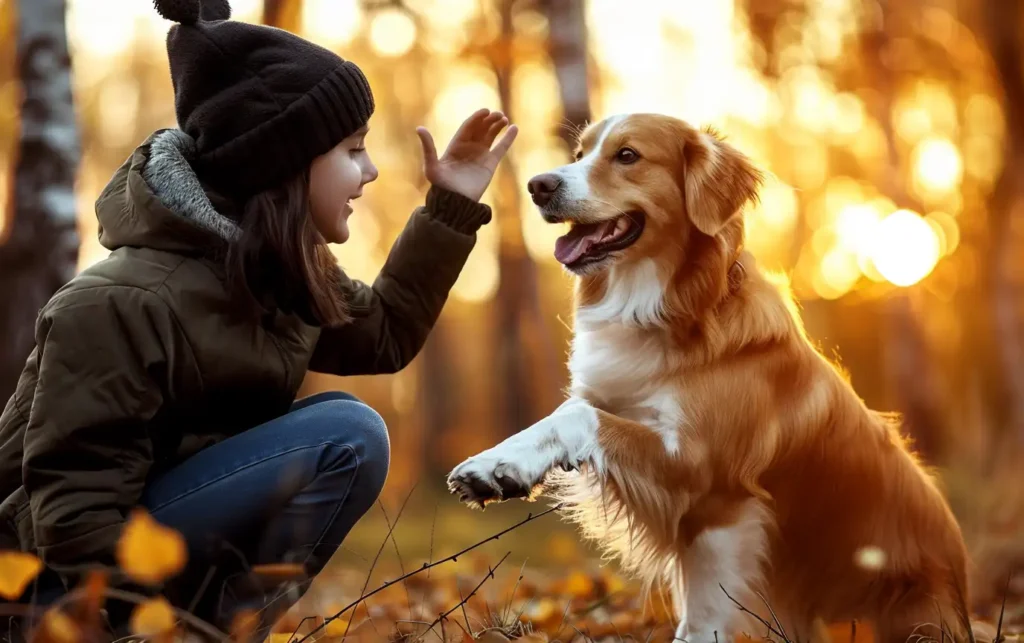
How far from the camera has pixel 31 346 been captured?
426cm

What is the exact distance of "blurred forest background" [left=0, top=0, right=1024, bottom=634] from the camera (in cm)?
431

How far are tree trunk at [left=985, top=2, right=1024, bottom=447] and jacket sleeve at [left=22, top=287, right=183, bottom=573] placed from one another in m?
7.99

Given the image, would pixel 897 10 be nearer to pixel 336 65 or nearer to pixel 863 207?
pixel 863 207

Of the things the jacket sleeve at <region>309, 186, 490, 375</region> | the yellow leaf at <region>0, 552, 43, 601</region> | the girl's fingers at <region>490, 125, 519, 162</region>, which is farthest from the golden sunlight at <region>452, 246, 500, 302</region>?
the yellow leaf at <region>0, 552, 43, 601</region>

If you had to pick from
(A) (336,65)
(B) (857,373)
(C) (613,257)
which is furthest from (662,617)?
(B) (857,373)

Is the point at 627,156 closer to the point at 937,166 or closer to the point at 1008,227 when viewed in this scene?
the point at 1008,227

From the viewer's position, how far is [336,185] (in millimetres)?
2646

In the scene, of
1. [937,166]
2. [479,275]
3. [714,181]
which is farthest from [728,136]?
[479,275]

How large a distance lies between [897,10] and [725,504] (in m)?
10.6

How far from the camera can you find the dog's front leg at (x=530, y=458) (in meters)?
2.53

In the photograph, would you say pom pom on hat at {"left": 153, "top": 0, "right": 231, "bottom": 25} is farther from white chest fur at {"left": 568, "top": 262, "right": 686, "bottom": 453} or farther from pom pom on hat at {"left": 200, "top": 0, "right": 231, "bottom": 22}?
white chest fur at {"left": 568, "top": 262, "right": 686, "bottom": 453}

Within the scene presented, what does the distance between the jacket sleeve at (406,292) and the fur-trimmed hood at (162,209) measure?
71cm

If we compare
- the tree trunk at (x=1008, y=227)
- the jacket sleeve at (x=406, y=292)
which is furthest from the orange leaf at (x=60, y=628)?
the tree trunk at (x=1008, y=227)

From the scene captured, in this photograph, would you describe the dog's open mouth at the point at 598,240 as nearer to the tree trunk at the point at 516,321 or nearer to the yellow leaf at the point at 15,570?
the yellow leaf at the point at 15,570
